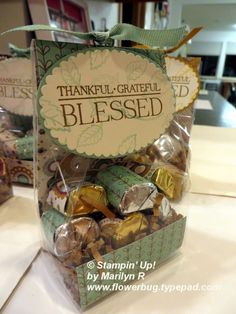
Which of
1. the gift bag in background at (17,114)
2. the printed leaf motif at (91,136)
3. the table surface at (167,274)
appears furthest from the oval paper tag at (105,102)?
the gift bag in background at (17,114)

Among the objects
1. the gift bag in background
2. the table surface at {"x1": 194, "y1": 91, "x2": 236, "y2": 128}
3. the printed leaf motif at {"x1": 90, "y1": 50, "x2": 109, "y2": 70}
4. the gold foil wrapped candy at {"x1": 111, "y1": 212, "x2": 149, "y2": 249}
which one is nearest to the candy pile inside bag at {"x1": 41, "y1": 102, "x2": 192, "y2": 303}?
the gold foil wrapped candy at {"x1": 111, "y1": 212, "x2": 149, "y2": 249}

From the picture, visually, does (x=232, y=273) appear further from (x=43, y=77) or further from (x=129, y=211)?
(x=43, y=77)

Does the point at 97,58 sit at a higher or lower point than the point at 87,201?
higher

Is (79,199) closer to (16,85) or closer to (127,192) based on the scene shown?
(127,192)

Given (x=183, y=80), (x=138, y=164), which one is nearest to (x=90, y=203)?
(x=138, y=164)

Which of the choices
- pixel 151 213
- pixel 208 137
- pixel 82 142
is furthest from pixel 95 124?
pixel 208 137

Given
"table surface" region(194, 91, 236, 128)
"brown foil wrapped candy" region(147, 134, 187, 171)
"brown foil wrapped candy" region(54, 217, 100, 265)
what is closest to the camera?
"brown foil wrapped candy" region(54, 217, 100, 265)

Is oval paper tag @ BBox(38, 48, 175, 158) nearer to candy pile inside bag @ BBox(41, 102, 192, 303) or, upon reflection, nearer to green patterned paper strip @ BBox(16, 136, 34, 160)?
candy pile inside bag @ BBox(41, 102, 192, 303)

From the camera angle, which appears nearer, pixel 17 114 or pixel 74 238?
pixel 74 238
